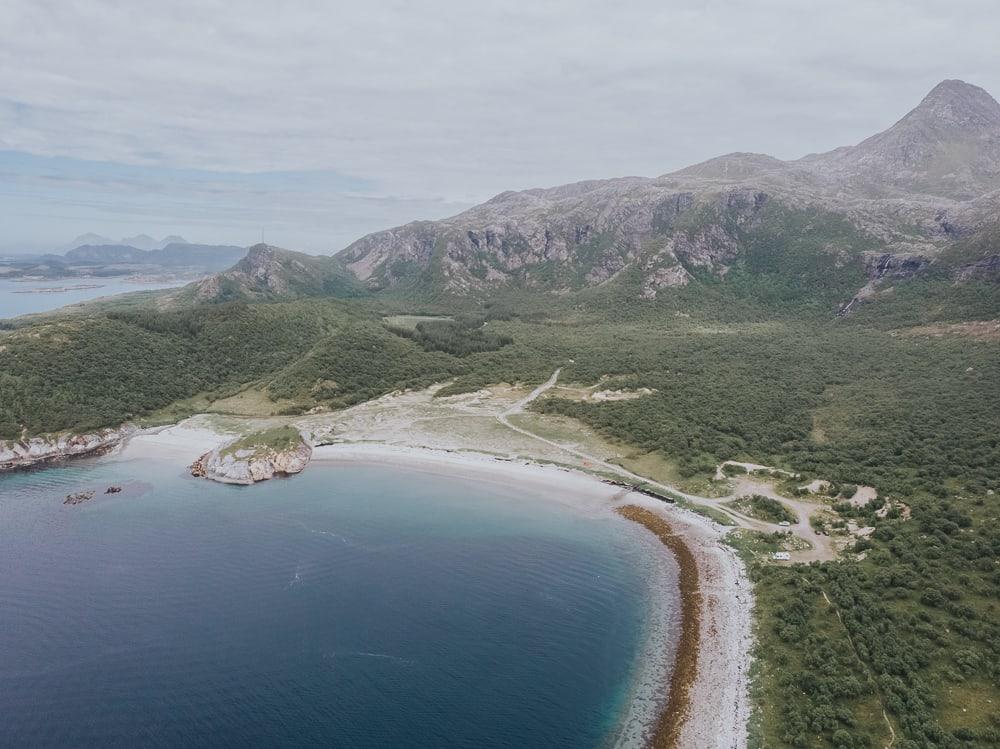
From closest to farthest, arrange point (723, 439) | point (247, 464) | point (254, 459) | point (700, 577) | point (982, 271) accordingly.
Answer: point (700, 577) < point (247, 464) < point (254, 459) < point (723, 439) < point (982, 271)

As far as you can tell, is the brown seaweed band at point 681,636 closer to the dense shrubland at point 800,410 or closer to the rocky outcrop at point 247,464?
the dense shrubland at point 800,410

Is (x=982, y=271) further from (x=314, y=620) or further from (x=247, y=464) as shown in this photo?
(x=247, y=464)

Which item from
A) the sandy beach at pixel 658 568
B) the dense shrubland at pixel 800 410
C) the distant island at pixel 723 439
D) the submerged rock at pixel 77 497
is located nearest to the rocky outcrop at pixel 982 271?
the distant island at pixel 723 439

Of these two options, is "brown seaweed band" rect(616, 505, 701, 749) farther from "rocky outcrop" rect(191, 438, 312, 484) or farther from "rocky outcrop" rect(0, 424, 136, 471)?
"rocky outcrop" rect(0, 424, 136, 471)

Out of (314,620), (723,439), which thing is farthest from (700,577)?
(314,620)

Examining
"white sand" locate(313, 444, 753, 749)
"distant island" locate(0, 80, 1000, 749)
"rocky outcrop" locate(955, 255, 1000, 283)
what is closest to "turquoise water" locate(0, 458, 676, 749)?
"white sand" locate(313, 444, 753, 749)

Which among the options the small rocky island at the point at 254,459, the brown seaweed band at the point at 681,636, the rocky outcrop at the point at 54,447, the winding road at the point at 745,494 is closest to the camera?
the brown seaweed band at the point at 681,636

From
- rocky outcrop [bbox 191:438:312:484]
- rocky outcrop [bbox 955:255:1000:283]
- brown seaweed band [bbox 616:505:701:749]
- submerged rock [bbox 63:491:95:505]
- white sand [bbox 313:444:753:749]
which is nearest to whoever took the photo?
brown seaweed band [bbox 616:505:701:749]
